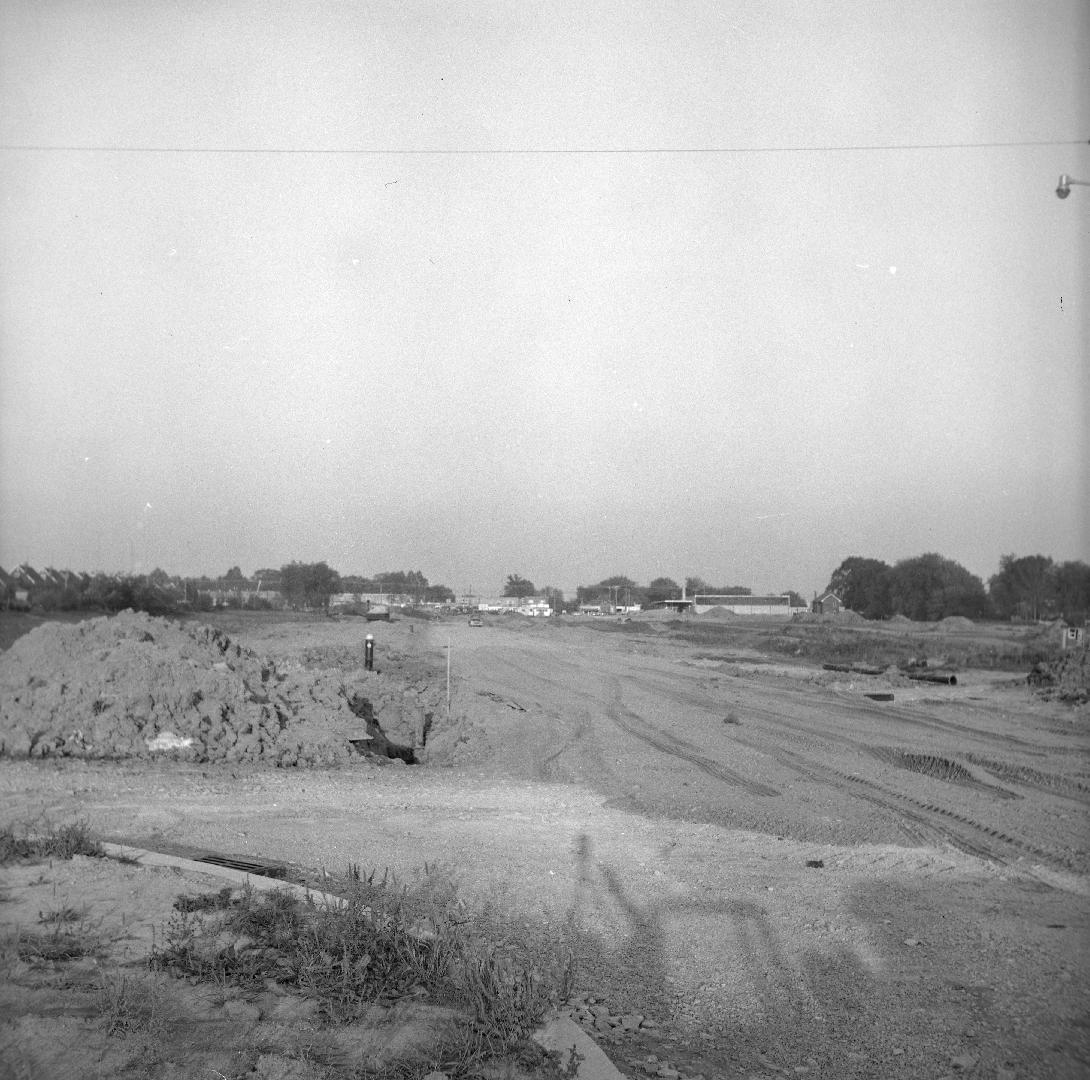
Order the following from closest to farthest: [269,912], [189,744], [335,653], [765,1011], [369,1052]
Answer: [369,1052], [765,1011], [269,912], [189,744], [335,653]

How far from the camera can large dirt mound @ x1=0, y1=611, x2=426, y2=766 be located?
14102 millimetres

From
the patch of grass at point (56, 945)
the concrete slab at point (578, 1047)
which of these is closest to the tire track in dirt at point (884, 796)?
the concrete slab at point (578, 1047)

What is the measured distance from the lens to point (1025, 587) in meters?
76.9

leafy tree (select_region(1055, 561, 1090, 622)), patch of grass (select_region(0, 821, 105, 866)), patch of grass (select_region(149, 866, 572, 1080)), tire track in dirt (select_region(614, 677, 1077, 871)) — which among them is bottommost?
tire track in dirt (select_region(614, 677, 1077, 871))

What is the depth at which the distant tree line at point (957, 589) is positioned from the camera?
6875cm

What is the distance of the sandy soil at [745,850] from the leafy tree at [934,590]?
68.1 m

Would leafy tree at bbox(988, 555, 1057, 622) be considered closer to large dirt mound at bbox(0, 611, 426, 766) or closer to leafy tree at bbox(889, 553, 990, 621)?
leafy tree at bbox(889, 553, 990, 621)

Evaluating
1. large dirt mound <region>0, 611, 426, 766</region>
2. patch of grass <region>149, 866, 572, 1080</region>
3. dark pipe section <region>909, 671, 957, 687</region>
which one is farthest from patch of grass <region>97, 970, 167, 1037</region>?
dark pipe section <region>909, 671, 957, 687</region>

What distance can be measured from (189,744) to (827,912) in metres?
10.2

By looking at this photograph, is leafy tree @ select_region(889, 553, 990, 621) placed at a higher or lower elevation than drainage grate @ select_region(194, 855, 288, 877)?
higher

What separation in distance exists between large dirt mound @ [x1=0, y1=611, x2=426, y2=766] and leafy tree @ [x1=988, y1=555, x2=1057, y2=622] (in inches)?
2688

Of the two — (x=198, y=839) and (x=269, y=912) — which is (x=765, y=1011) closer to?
(x=269, y=912)

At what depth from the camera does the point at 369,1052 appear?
4.38m

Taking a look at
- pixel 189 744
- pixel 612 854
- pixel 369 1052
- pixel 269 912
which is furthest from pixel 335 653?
pixel 369 1052
